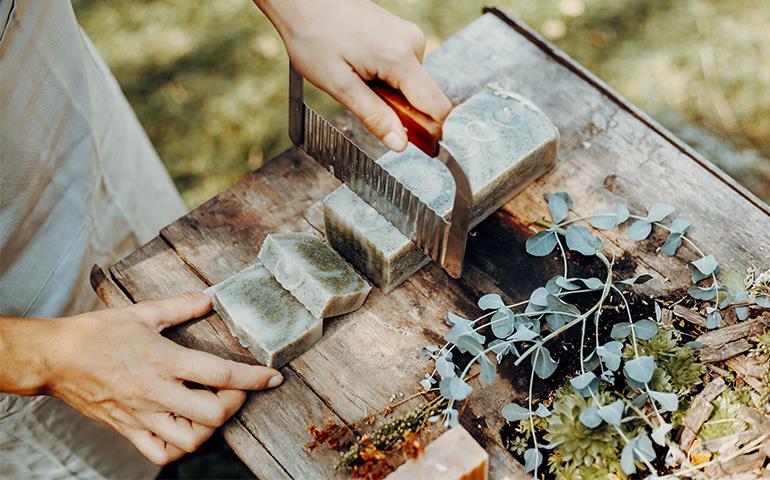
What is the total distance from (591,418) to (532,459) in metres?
0.14

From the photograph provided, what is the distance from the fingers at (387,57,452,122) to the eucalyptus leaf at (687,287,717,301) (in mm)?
687

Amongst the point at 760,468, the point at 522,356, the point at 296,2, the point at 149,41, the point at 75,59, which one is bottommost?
the point at 149,41

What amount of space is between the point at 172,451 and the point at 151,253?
476 millimetres

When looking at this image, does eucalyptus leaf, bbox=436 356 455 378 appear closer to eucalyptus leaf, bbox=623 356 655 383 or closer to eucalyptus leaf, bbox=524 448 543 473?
eucalyptus leaf, bbox=524 448 543 473

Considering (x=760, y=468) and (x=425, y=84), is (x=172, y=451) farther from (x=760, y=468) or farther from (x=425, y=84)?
(x=760, y=468)

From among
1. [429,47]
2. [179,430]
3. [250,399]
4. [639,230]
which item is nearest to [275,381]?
[250,399]

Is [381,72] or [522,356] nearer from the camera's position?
[522,356]

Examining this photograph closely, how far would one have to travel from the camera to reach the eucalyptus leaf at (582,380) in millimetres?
1513

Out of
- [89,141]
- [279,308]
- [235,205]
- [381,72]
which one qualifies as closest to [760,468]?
[279,308]

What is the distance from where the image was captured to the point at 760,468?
147 centimetres

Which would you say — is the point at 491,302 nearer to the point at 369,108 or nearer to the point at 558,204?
the point at 558,204

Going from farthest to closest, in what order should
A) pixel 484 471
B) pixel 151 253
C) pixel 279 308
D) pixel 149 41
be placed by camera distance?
pixel 149 41 → pixel 151 253 → pixel 279 308 → pixel 484 471

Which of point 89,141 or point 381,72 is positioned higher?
point 381,72

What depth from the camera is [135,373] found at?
61.3 inches
